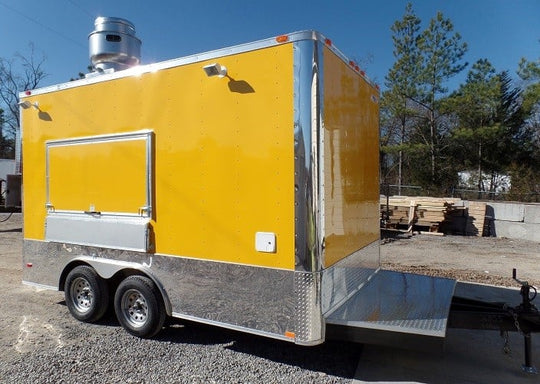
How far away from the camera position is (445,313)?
3.72m

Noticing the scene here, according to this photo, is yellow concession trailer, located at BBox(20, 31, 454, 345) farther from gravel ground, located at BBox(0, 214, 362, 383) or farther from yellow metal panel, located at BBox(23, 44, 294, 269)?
gravel ground, located at BBox(0, 214, 362, 383)

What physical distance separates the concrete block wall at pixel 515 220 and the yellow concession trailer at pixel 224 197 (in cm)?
996

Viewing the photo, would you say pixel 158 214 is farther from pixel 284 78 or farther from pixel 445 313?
pixel 445 313

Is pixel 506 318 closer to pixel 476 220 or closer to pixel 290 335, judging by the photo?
pixel 290 335

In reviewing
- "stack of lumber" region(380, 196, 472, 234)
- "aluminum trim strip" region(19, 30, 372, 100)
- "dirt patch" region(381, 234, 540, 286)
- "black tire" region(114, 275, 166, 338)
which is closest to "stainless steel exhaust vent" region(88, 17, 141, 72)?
"aluminum trim strip" region(19, 30, 372, 100)

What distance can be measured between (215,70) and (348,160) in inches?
59.7

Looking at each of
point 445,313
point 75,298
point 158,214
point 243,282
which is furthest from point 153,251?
point 445,313

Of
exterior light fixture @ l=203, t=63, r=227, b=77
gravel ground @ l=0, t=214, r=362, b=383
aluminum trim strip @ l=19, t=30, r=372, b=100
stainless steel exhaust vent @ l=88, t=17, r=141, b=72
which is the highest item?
stainless steel exhaust vent @ l=88, t=17, r=141, b=72

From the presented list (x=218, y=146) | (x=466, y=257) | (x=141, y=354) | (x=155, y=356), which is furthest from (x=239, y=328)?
(x=466, y=257)

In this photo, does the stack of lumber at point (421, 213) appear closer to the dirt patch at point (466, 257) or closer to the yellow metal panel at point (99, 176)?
the dirt patch at point (466, 257)

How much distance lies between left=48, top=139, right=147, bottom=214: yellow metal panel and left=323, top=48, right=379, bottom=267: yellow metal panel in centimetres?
193

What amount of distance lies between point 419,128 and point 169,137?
21.6 metres

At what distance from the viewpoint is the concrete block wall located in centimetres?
1289

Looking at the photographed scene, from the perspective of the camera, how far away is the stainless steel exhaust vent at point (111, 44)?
5414 mm
